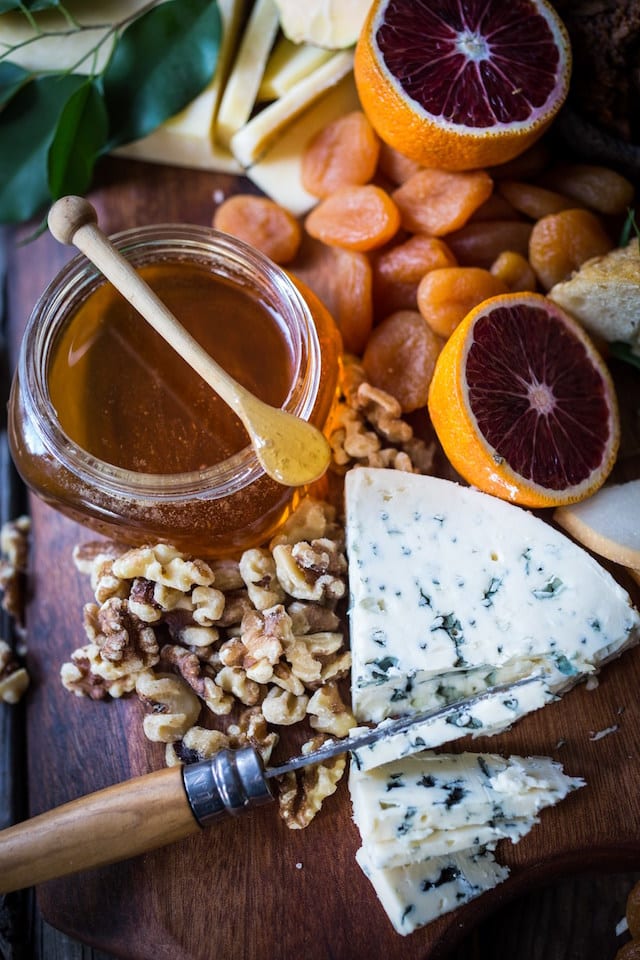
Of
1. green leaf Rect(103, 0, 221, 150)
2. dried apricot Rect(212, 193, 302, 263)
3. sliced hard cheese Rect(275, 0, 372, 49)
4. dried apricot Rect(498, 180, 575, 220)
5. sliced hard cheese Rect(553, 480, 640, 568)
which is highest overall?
green leaf Rect(103, 0, 221, 150)

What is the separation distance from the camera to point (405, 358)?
1.92 m

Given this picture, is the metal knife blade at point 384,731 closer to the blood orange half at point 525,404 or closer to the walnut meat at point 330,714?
the walnut meat at point 330,714

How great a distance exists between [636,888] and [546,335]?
41.3 inches

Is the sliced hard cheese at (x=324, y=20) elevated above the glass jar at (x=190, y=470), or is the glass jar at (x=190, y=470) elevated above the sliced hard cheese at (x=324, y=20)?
the sliced hard cheese at (x=324, y=20)

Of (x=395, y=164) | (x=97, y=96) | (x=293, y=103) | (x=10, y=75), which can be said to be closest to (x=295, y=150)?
(x=293, y=103)

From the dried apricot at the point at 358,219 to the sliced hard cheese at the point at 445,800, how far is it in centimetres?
104

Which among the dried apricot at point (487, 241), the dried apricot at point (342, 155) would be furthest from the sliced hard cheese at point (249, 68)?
the dried apricot at point (487, 241)

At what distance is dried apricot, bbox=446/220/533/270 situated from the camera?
6.50 ft

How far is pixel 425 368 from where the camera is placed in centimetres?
190

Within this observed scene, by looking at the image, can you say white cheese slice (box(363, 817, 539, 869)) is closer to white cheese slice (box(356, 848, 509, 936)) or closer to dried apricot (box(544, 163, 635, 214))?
white cheese slice (box(356, 848, 509, 936))

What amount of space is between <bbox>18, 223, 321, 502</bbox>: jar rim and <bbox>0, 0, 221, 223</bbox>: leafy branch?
0.34 m

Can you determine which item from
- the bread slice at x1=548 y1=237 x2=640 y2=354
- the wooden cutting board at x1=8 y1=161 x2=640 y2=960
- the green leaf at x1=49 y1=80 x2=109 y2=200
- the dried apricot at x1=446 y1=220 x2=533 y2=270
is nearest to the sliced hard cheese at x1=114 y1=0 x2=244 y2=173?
the green leaf at x1=49 y1=80 x2=109 y2=200

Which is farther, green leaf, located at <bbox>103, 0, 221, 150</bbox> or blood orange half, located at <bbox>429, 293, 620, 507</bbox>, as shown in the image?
green leaf, located at <bbox>103, 0, 221, 150</bbox>

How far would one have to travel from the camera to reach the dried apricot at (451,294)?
1.85m
